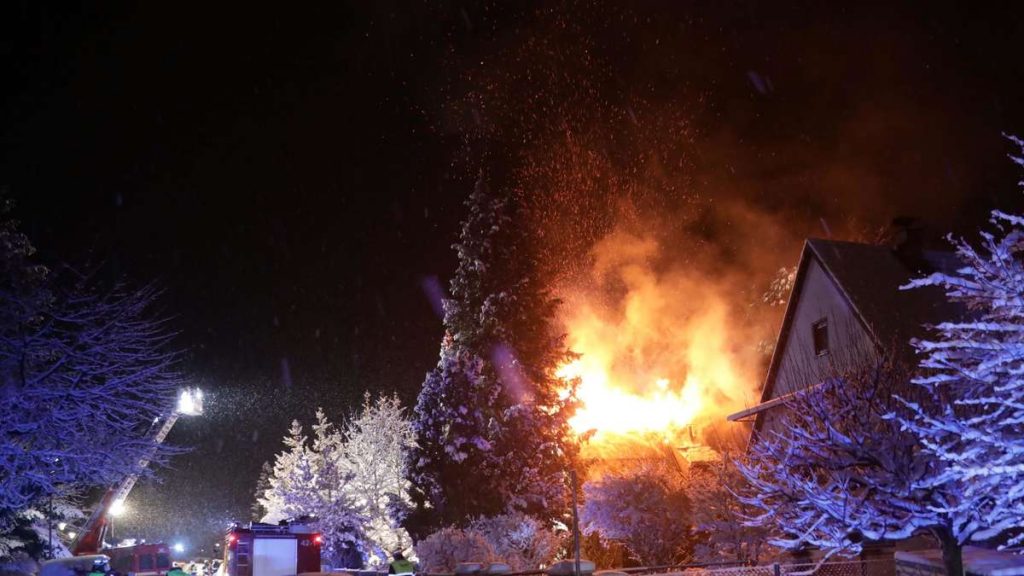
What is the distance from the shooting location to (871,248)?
24344mm

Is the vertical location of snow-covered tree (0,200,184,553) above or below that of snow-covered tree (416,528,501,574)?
above

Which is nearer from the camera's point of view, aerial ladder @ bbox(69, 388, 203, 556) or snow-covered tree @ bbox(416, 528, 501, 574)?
snow-covered tree @ bbox(416, 528, 501, 574)

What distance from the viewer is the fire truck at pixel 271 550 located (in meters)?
23.5

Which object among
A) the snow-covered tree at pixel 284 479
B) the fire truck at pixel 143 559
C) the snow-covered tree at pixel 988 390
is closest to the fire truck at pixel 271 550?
the fire truck at pixel 143 559

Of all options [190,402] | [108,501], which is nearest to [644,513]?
[190,402]

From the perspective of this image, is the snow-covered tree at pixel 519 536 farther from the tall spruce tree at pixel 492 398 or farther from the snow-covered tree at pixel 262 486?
the snow-covered tree at pixel 262 486

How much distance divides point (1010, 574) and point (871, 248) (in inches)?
565

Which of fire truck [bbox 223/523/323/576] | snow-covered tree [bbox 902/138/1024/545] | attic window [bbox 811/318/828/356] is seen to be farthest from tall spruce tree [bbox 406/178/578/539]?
snow-covered tree [bbox 902/138/1024/545]

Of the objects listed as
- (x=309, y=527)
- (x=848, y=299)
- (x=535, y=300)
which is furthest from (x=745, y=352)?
(x=309, y=527)

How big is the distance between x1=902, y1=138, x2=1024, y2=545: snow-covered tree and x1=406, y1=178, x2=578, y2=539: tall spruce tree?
18.7 m

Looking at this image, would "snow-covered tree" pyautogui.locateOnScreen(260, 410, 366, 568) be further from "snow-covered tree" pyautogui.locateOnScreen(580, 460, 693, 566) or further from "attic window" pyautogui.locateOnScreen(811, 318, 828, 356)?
→ "attic window" pyautogui.locateOnScreen(811, 318, 828, 356)

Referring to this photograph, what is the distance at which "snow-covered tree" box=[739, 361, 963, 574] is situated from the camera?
11.8 m

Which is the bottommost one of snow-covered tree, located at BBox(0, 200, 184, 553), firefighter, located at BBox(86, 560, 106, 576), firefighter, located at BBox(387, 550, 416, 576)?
firefighter, located at BBox(387, 550, 416, 576)

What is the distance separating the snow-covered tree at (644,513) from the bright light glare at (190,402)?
15505mm
